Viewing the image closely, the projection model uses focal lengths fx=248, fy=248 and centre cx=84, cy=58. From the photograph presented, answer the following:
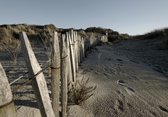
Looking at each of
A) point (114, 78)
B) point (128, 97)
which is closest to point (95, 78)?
point (114, 78)

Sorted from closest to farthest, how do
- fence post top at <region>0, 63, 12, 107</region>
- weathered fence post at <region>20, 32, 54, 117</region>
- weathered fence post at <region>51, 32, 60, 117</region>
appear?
1. fence post top at <region>0, 63, 12, 107</region>
2. weathered fence post at <region>20, 32, 54, 117</region>
3. weathered fence post at <region>51, 32, 60, 117</region>

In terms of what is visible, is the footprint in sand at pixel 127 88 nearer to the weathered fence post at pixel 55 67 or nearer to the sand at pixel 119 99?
the sand at pixel 119 99

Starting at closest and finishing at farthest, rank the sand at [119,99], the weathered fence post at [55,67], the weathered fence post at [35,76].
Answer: the weathered fence post at [35,76]
the weathered fence post at [55,67]
the sand at [119,99]

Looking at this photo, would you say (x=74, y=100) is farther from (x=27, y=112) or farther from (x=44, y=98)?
(x=44, y=98)

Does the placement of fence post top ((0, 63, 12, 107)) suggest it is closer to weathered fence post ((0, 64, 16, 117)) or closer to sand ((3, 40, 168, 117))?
weathered fence post ((0, 64, 16, 117))

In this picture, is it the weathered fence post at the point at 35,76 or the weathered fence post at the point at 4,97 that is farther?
the weathered fence post at the point at 35,76

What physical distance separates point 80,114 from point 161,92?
2.09 metres

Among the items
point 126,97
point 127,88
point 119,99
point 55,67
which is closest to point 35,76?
point 55,67

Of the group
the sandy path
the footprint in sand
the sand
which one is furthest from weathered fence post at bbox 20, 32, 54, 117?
the footprint in sand

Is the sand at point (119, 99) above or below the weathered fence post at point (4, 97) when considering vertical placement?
below

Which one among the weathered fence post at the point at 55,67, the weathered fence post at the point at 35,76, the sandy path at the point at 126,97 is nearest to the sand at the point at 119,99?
the sandy path at the point at 126,97

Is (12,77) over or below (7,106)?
below

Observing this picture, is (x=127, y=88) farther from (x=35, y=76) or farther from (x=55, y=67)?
(x=35, y=76)

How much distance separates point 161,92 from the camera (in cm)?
504
